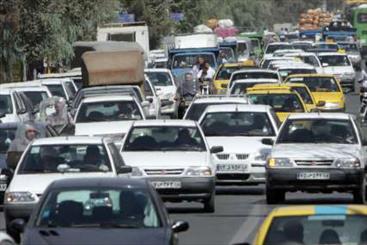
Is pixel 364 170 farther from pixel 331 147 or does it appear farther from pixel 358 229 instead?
pixel 358 229

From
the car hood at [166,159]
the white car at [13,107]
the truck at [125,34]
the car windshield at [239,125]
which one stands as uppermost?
the car hood at [166,159]

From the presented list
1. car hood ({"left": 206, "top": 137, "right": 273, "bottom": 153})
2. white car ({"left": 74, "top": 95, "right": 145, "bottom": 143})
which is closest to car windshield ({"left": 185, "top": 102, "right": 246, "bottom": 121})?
white car ({"left": 74, "top": 95, "right": 145, "bottom": 143})

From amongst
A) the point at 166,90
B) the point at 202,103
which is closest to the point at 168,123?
the point at 202,103

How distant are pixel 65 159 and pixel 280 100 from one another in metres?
15.0

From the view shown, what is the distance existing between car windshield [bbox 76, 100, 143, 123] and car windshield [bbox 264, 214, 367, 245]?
61.1 feet

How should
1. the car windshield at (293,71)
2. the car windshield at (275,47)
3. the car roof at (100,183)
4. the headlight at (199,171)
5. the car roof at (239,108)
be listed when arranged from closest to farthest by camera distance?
the car roof at (100,183), the headlight at (199,171), the car roof at (239,108), the car windshield at (293,71), the car windshield at (275,47)

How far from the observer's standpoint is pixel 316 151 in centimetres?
2338

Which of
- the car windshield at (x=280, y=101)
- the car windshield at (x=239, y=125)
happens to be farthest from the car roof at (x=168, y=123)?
the car windshield at (x=280, y=101)

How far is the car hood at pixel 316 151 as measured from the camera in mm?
23203

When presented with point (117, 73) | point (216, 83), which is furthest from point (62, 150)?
point (216, 83)

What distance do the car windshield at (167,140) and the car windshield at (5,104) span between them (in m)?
11.3

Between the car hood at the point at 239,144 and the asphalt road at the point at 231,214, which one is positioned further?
the car hood at the point at 239,144

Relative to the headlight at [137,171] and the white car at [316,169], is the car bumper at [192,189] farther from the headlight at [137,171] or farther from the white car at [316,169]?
the white car at [316,169]

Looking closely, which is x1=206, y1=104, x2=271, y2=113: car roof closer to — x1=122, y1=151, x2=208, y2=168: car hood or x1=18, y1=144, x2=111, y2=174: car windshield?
x1=122, y1=151, x2=208, y2=168: car hood
